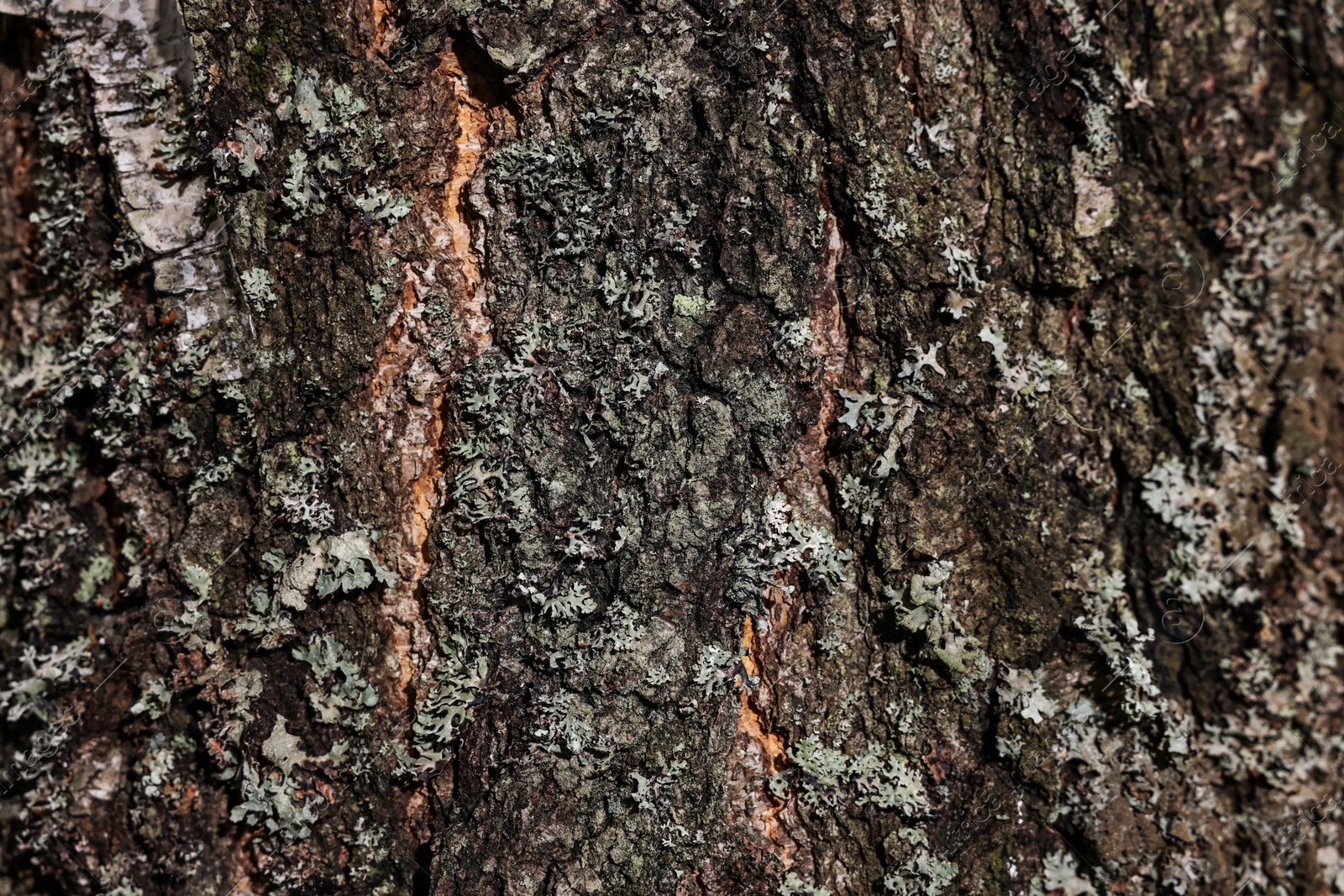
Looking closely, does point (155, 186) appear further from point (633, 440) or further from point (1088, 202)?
point (1088, 202)

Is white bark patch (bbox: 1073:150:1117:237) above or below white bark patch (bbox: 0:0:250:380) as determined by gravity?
below

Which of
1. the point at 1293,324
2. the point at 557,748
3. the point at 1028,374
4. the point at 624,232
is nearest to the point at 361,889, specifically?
the point at 557,748

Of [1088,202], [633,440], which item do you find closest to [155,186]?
[633,440]

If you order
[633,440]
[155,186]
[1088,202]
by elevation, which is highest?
[155,186]

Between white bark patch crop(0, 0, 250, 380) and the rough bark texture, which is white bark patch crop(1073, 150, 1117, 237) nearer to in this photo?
the rough bark texture

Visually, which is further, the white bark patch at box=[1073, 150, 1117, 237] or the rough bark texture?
the white bark patch at box=[1073, 150, 1117, 237]

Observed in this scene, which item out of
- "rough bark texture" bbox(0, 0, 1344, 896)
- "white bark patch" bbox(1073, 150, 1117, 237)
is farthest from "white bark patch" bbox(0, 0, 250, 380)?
"white bark patch" bbox(1073, 150, 1117, 237)

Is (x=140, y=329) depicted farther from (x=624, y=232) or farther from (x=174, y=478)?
(x=624, y=232)

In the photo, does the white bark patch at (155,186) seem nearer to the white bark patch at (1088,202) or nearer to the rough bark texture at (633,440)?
the rough bark texture at (633,440)
